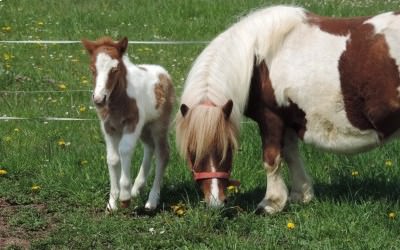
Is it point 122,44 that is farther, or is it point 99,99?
point 122,44

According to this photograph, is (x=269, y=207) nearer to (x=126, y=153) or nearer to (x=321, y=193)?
(x=321, y=193)

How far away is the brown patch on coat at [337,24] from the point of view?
557 cm

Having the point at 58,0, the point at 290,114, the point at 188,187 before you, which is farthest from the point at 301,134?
the point at 58,0

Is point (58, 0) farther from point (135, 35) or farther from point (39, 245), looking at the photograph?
point (39, 245)

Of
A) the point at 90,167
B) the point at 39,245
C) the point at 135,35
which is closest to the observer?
the point at 39,245

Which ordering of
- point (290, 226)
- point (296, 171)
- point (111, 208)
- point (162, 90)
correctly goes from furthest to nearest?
1. point (296, 171)
2. point (162, 90)
3. point (111, 208)
4. point (290, 226)

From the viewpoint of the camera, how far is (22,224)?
221 inches

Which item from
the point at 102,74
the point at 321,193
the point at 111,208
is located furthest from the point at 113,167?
the point at 321,193

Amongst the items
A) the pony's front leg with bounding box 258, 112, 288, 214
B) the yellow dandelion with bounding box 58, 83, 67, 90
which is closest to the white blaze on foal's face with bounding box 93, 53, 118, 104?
the pony's front leg with bounding box 258, 112, 288, 214

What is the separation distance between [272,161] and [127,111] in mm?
1128

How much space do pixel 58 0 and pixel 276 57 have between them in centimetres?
904

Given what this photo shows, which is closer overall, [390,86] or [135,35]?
[390,86]

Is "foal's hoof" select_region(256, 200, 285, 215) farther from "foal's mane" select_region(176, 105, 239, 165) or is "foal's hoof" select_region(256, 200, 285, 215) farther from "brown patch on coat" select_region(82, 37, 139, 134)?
"brown patch on coat" select_region(82, 37, 139, 134)

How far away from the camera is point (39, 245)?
5.16m
